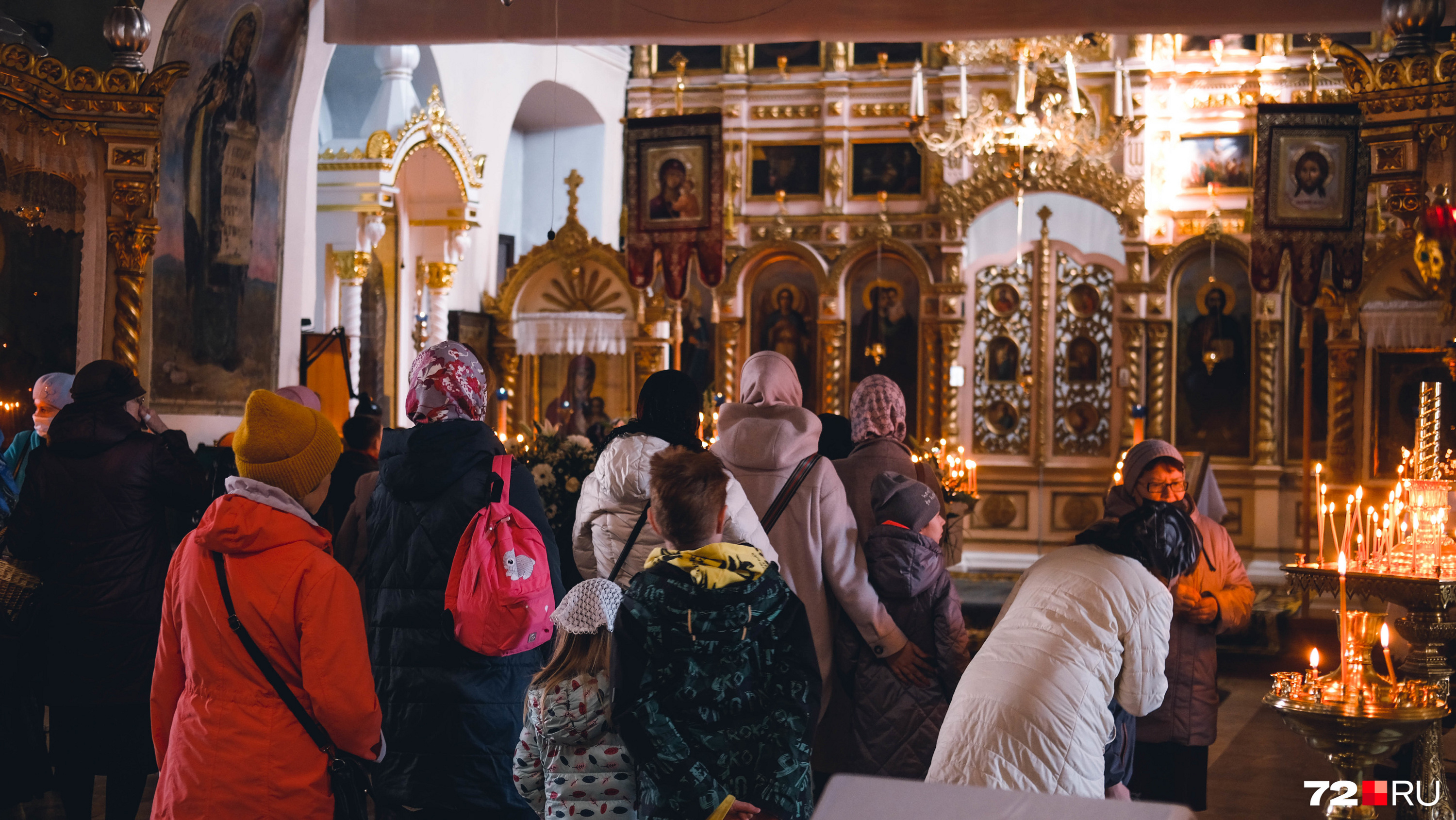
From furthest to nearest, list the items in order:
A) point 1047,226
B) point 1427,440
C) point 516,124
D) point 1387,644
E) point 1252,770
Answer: point 516,124 < point 1047,226 < point 1252,770 < point 1427,440 < point 1387,644

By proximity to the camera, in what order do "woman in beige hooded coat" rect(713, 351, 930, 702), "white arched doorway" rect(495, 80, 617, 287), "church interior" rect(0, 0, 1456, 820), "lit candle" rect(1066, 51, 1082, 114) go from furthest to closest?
"white arched doorway" rect(495, 80, 617, 287)
"lit candle" rect(1066, 51, 1082, 114)
"church interior" rect(0, 0, 1456, 820)
"woman in beige hooded coat" rect(713, 351, 930, 702)

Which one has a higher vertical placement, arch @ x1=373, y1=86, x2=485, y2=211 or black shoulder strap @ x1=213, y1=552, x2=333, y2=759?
arch @ x1=373, y1=86, x2=485, y2=211

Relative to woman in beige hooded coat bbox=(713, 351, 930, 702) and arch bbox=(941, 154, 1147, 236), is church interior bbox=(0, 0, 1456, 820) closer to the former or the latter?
arch bbox=(941, 154, 1147, 236)

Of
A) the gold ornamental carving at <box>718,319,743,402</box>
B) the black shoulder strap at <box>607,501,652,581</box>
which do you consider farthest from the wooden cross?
the black shoulder strap at <box>607,501,652,581</box>

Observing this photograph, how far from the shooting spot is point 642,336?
13062 millimetres

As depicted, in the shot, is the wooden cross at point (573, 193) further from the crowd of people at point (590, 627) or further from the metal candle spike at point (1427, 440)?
the metal candle spike at point (1427, 440)

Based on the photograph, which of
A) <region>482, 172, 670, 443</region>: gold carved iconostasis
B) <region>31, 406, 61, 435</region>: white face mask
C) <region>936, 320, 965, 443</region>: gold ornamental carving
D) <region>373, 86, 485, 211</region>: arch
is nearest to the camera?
<region>31, 406, 61, 435</region>: white face mask

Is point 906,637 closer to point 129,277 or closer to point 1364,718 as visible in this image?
point 1364,718

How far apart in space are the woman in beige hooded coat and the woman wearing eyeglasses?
2.83 ft

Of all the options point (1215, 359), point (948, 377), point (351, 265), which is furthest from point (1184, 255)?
point (351, 265)

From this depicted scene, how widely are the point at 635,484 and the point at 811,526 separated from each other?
58 centimetres

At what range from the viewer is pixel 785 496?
3.66 m

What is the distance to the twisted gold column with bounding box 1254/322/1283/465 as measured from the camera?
12.9m

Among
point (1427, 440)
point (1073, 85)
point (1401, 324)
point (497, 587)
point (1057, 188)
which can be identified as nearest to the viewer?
point (497, 587)
